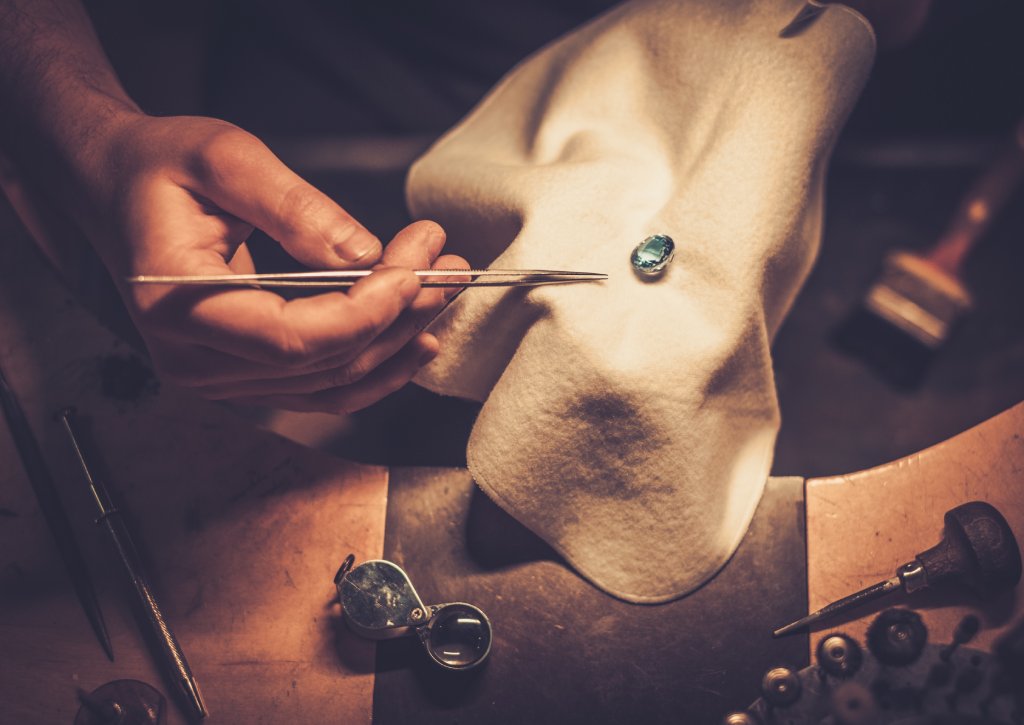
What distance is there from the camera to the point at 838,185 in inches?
81.7

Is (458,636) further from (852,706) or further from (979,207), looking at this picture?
(979,207)

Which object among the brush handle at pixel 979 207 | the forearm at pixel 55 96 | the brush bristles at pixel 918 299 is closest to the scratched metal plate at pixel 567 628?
the forearm at pixel 55 96

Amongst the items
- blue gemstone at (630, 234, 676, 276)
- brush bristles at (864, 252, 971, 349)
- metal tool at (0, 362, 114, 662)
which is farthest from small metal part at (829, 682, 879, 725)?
brush bristles at (864, 252, 971, 349)

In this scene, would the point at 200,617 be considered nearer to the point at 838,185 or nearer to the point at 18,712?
the point at 18,712

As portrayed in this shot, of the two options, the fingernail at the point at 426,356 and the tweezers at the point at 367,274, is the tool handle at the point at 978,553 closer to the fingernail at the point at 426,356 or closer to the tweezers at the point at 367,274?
the tweezers at the point at 367,274

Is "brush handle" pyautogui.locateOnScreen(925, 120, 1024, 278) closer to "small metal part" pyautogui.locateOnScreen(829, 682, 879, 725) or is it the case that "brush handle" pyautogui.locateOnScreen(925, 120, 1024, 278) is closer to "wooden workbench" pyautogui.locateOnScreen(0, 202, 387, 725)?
"small metal part" pyautogui.locateOnScreen(829, 682, 879, 725)

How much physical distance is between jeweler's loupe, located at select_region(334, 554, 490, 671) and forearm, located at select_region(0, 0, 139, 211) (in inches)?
25.0

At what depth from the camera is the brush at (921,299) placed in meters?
1.72

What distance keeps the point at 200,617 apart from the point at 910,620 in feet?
2.93

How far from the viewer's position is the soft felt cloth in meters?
0.82

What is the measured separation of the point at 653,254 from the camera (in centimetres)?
82

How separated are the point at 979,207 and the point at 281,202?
71.0 inches

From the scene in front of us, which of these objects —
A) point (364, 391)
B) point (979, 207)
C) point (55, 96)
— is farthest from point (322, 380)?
point (979, 207)

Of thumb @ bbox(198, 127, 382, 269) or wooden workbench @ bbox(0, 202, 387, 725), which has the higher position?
thumb @ bbox(198, 127, 382, 269)
